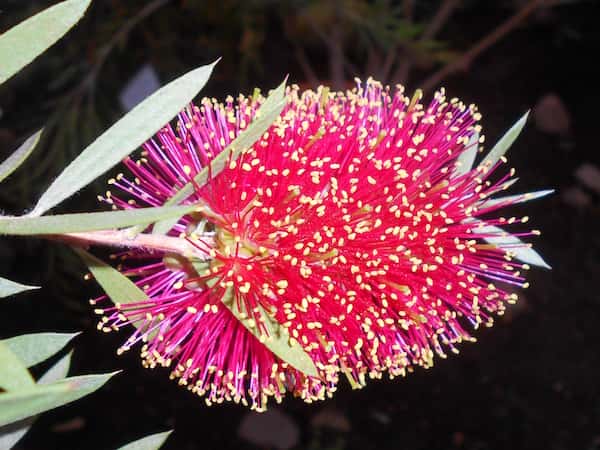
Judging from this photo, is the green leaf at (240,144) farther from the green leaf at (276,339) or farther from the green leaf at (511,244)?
the green leaf at (511,244)

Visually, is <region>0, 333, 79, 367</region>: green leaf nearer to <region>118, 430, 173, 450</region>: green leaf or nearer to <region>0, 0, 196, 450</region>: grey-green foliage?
<region>0, 0, 196, 450</region>: grey-green foliage

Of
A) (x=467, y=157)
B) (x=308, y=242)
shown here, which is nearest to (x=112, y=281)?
(x=308, y=242)

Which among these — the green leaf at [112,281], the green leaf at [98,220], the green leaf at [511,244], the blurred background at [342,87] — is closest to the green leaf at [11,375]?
the green leaf at [98,220]

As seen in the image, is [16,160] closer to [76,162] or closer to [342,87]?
[76,162]

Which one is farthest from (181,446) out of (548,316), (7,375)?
(7,375)

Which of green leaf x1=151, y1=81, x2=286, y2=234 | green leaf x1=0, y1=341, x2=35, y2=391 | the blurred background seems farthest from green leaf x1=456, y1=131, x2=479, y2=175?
the blurred background
